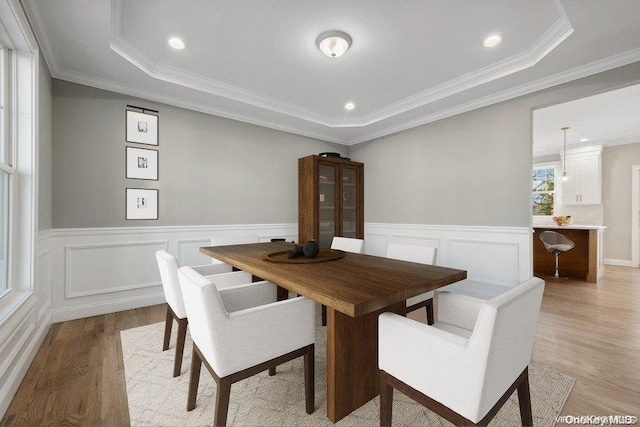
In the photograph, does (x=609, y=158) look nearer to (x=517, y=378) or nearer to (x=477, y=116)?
(x=477, y=116)

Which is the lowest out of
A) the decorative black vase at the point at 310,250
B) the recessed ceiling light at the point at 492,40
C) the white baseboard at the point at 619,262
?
the white baseboard at the point at 619,262

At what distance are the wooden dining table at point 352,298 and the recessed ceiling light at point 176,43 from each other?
6.31 feet

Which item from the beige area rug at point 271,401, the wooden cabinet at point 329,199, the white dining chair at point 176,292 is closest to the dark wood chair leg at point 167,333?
the white dining chair at point 176,292

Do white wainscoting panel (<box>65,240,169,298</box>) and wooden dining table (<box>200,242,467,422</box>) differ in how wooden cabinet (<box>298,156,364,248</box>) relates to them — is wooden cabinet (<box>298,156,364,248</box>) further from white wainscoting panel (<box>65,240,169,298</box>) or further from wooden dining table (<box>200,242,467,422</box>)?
wooden dining table (<box>200,242,467,422</box>)

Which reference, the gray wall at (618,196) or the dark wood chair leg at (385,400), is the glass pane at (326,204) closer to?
the dark wood chair leg at (385,400)

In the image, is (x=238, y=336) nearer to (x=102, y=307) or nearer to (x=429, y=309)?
(x=429, y=309)

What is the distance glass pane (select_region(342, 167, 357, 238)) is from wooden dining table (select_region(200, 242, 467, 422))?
2.81 m

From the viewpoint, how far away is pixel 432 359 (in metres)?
1.01

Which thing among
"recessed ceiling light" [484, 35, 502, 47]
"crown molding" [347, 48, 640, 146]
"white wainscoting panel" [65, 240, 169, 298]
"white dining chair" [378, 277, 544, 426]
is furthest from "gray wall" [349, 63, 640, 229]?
"white wainscoting panel" [65, 240, 169, 298]

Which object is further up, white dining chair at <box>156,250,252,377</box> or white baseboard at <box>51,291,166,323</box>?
white dining chair at <box>156,250,252,377</box>

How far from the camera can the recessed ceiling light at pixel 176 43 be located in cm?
223

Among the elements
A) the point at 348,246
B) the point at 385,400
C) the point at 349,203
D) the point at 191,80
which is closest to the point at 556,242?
the point at 349,203

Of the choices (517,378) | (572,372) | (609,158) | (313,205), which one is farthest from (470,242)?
(609,158)

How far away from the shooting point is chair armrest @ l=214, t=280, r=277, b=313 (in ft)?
5.22
